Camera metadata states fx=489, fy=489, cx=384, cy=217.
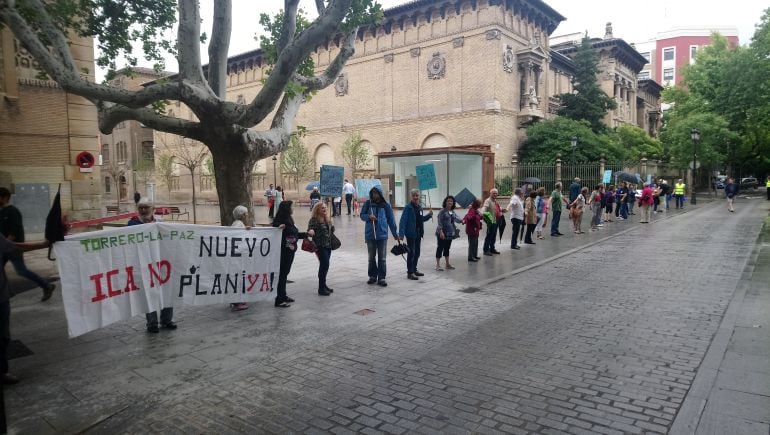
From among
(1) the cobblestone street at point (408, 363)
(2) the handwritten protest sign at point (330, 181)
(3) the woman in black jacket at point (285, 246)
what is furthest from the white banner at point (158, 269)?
(2) the handwritten protest sign at point (330, 181)

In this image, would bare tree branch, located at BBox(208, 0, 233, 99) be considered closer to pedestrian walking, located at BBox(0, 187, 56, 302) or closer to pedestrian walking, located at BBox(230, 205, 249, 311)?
pedestrian walking, located at BBox(230, 205, 249, 311)

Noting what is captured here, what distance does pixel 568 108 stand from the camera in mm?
37688

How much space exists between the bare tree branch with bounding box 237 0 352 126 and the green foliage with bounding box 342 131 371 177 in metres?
27.9

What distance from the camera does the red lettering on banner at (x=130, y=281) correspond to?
604 centimetres

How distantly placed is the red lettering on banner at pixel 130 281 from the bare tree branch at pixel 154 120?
3.63 metres

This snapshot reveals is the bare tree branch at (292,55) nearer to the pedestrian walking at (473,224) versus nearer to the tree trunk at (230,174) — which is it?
the tree trunk at (230,174)

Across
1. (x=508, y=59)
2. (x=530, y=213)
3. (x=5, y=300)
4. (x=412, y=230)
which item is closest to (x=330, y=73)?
(x=412, y=230)

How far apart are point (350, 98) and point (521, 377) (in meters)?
35.9

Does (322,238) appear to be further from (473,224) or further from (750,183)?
(750,183)

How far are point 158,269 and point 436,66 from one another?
30.3 metres

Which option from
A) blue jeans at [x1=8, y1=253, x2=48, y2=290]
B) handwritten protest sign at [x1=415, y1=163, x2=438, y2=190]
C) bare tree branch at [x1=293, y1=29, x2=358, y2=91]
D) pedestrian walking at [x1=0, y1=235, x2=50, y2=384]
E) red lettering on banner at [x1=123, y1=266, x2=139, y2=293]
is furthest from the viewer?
handwritten protest sign at [x1=415, y1=163, x2=438, y2=190]

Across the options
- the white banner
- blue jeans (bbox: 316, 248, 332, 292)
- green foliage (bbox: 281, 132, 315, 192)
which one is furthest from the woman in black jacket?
green foliage (bbox: 281, 132, 315, 192)

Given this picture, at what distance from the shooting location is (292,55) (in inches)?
324

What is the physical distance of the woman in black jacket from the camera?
789 cm
